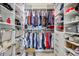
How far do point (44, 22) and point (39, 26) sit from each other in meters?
0.06

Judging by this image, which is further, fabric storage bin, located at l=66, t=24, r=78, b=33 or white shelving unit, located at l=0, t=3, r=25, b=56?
fabric storage bin, located at l=66, t=24, r=78, b=33

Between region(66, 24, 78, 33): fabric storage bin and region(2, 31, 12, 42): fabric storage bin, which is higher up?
region(66, 24, 78, 33): fabric storage bin

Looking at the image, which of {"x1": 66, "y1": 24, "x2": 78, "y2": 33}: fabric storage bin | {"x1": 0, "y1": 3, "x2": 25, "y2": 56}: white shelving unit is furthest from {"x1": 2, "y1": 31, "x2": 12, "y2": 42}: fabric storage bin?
{"x1": 66, "y1": 24, "x2": 78, "y2": 33}: fabric storage bin

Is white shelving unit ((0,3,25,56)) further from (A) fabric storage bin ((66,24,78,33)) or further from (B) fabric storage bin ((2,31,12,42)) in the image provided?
(A) fabric storage bin ((66,24,78,33))

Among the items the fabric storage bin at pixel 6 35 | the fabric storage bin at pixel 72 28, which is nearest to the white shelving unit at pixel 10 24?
A: the fabric storage bin at pixel 6 35

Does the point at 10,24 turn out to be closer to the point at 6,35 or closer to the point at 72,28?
the point at 6,35

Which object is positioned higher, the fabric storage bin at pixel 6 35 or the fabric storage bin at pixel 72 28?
the fabric storage bin at pixel 72 28

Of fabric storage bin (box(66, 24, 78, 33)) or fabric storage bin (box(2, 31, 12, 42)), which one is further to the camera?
fabric storage bin (box(66, 24, 78, 33))

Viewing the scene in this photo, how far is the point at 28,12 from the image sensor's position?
0.83m

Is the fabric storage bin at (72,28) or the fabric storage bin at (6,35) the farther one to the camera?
the fabric storage bin at (72,28)

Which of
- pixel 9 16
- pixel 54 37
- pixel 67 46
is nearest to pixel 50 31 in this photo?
pixel 54 37

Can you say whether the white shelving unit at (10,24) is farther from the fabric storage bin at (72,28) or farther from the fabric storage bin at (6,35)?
the fabric storage bin at (72,28)

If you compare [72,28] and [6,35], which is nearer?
[6,35]

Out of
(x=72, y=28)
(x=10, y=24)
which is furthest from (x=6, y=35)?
(x=72, y=28)
